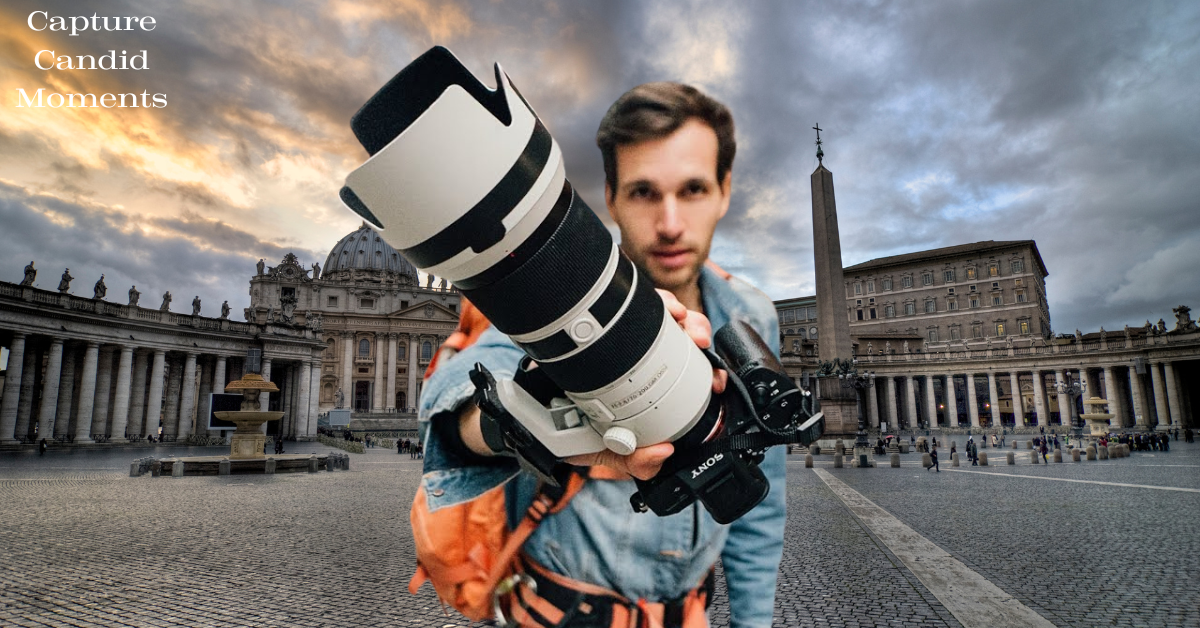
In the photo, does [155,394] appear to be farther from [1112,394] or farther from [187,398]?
[1112,394]

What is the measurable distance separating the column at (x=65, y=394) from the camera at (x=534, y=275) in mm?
52662

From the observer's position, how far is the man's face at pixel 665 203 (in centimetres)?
418

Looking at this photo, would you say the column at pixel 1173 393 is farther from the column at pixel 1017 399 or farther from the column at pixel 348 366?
the column at pixel 348 366

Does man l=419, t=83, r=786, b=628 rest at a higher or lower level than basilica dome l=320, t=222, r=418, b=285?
lower

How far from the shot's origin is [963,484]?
20.3 m

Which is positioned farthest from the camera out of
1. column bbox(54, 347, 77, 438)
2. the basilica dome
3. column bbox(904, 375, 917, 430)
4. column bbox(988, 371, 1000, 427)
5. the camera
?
the basilica dome

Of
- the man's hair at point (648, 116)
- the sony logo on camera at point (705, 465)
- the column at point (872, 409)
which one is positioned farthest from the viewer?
the column at point (872, 409)

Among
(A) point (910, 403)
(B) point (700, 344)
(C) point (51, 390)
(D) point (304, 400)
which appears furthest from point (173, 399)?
(A) point (910, 403)

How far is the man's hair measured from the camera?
417 cm

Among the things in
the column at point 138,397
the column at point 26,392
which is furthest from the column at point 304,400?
the column at point 26,392

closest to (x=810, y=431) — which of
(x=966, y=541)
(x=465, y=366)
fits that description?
Answer: (x=465, y=366)

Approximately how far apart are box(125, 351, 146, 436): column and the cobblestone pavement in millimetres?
32244

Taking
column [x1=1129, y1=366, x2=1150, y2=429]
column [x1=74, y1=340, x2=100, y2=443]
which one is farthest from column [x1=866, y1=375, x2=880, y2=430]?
column [x1=74, y1=340, x2=100, y2=443]

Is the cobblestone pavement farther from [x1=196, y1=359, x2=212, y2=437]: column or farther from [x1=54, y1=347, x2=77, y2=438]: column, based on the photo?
[x1=196, y1=359, x2=212, y2=437]: column
